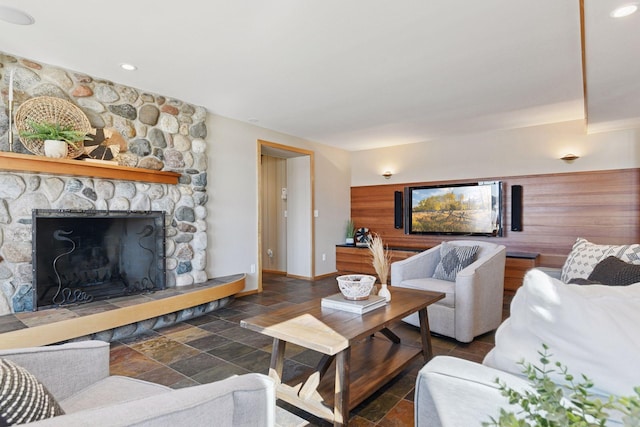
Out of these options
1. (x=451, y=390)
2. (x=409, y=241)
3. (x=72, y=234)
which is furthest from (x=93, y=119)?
(x=409, y=241)

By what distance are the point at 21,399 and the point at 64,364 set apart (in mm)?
605

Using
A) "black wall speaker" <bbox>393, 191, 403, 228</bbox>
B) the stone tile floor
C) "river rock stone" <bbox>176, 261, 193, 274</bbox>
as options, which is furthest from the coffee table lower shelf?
"black wall speaker" <bbox>393, 191, 403, 228</bbox>

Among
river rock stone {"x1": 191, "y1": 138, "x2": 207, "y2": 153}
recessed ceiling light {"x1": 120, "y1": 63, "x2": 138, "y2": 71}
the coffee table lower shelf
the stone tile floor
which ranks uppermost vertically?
recessed ceiling light {"x1": 120, "y1": 63, "x2": 138, "y2": 71}

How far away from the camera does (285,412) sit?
188 cm

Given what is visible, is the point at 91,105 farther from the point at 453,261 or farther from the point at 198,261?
the point at 453,261

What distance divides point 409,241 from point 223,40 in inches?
176

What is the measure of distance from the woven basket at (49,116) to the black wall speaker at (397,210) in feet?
15.2

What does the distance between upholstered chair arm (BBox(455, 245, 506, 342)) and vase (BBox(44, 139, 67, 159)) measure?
3506 millimetres

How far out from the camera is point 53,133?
110 inches

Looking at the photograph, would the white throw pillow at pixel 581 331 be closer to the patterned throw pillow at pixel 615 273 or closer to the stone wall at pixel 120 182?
the patterned throw pillow at pixel 615 273

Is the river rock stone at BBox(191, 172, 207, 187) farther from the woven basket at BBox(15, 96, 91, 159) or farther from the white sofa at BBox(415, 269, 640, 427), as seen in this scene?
the white sofa at BBox(415, 269, 640, 427)

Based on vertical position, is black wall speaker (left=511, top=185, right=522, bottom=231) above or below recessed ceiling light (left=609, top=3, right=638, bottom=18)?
below

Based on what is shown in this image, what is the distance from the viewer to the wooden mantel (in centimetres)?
259

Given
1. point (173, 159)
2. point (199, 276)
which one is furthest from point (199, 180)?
point (199, 276)
